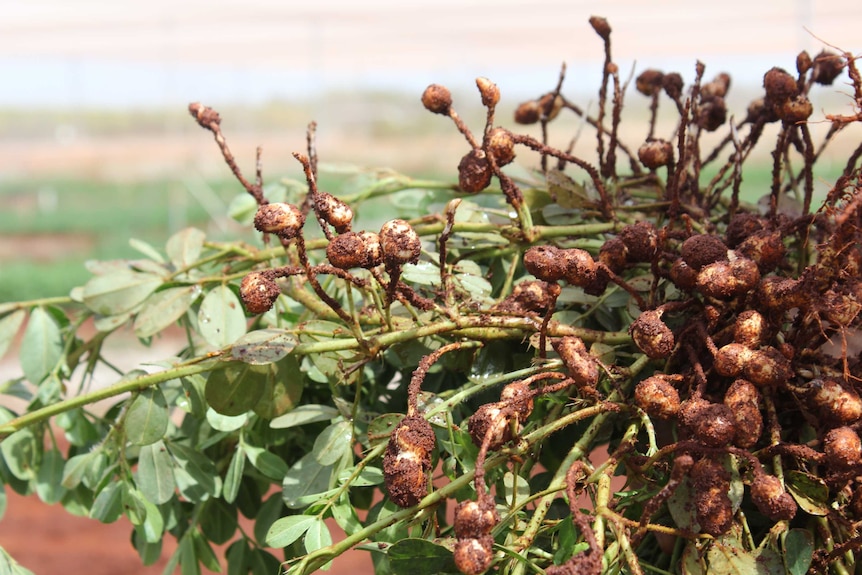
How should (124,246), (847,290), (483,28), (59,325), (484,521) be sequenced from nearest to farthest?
(484,521) < (847,290) < (59,325) < (124,246) < (483,28)

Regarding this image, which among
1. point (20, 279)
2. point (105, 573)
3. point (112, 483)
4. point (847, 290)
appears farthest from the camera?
point (20, 279)

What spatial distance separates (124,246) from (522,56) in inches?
236

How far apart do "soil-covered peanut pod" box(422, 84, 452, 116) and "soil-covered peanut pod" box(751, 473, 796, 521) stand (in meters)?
0.36

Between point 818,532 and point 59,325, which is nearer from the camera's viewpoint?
point 818,532

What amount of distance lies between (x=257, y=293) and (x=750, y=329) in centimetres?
31

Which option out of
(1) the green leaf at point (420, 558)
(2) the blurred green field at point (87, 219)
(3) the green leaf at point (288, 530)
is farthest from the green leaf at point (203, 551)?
(2) the blurred green field at point (87, 219)

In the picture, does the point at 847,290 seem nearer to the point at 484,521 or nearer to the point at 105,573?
the point at 484,521

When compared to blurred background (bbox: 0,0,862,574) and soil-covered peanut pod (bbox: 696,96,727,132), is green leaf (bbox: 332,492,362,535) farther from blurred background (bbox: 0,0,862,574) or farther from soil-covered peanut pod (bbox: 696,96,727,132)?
blurred background (bbox: 0,0,862,574)

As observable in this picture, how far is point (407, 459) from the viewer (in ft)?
1.80

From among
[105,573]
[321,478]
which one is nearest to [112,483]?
[321,478]

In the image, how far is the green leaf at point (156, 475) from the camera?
842 mm

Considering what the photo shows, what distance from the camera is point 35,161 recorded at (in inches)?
529

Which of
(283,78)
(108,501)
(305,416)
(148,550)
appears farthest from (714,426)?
(283,78)

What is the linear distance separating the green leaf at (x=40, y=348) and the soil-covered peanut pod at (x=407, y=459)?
0.59m
